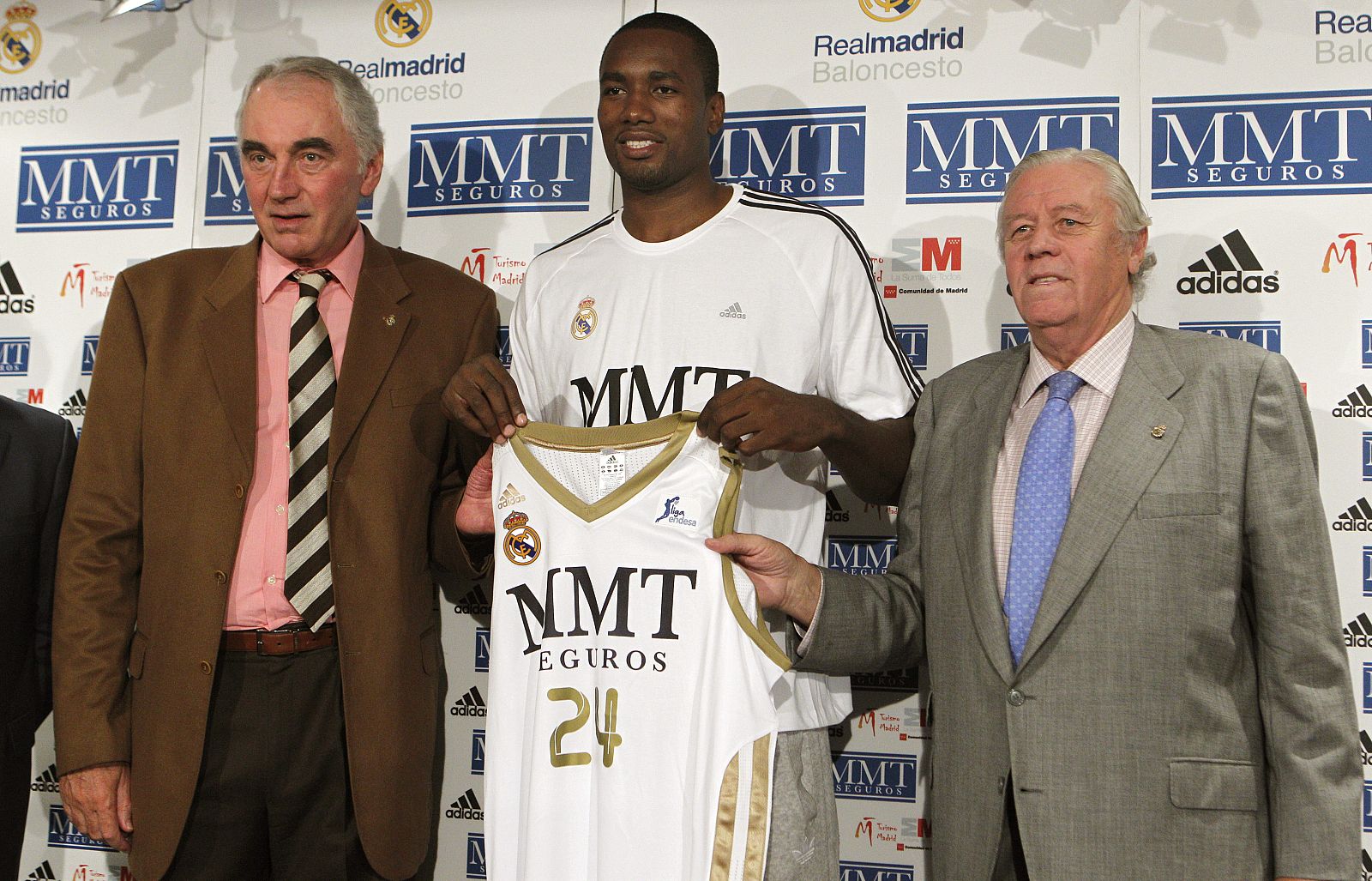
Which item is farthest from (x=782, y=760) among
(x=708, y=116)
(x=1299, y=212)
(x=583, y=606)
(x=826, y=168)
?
(x=1299, y=212)

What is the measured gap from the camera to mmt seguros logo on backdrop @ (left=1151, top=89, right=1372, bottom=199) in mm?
3096

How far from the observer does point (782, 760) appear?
7.87 feet

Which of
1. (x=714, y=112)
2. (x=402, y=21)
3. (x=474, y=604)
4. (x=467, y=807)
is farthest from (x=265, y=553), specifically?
(x=402, y=21)

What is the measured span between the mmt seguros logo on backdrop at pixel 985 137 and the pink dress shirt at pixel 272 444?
157 centimetres

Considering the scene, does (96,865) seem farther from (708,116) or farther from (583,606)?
(708,116)

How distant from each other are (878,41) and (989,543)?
166 cm

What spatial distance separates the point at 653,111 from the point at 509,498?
95cm

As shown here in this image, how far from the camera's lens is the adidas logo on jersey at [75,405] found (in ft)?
12.6

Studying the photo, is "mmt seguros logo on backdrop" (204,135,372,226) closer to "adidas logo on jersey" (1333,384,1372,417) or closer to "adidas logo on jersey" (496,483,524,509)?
"adidas logo on jersey" (496,483,524,509)

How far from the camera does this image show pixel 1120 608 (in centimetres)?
228

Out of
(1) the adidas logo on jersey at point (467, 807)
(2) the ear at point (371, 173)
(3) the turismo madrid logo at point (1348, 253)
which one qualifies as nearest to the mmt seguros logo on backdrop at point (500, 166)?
(2) the ear at point (371, 173)

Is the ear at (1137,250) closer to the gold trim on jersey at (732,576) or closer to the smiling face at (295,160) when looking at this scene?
the gold trim on jersey at (732,576)

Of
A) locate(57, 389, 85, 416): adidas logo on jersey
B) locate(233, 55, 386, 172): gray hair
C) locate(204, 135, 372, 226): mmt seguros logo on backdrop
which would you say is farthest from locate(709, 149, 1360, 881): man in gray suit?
locate(57, 389, 85, 416): adidas logo on jersey

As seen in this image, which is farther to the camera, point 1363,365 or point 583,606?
point 1363,365
